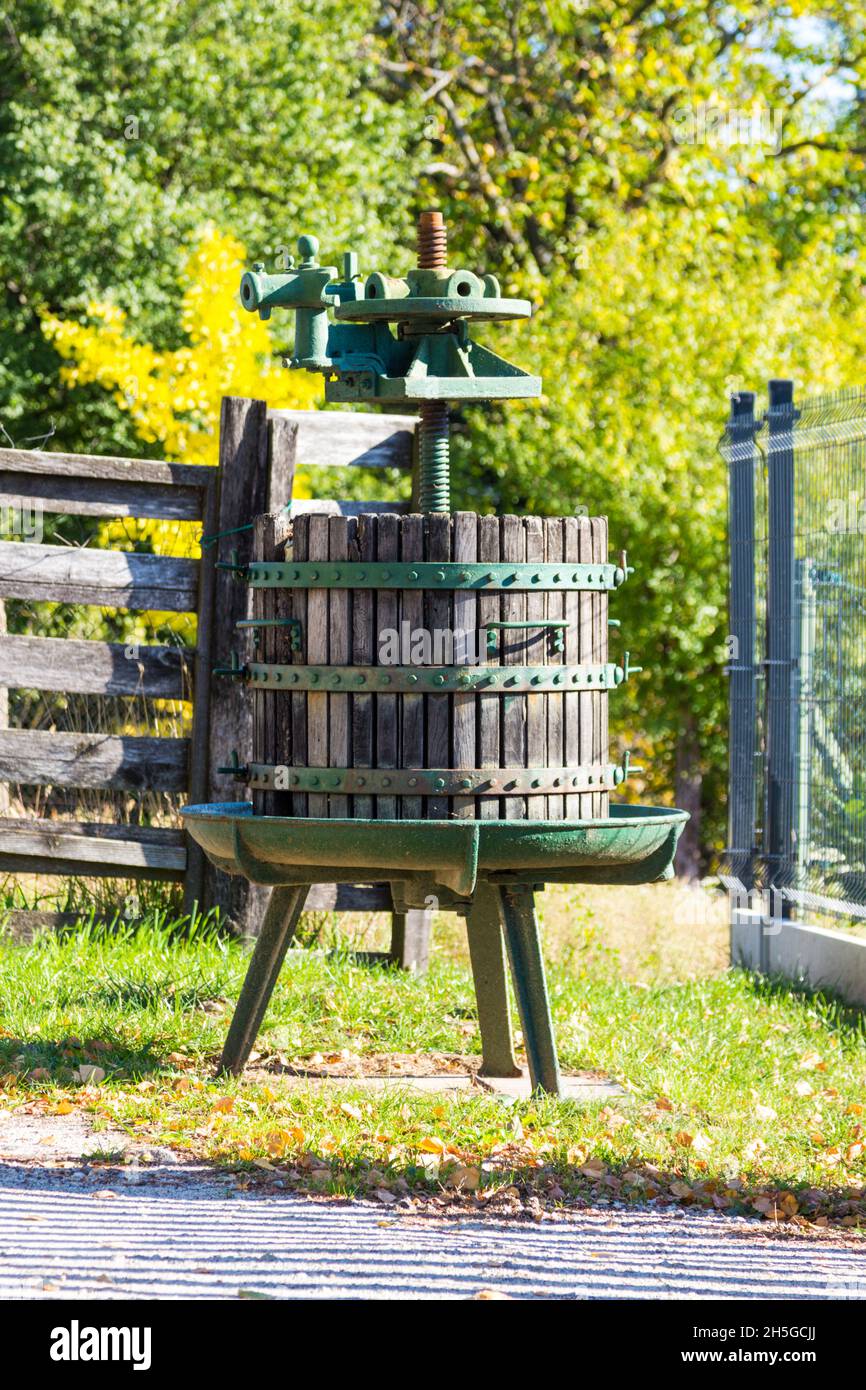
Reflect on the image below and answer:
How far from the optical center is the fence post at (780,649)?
7746mm

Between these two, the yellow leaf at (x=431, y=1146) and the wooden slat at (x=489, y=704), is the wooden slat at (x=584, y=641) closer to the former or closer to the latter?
the wooden slat at (x=489, y=704)

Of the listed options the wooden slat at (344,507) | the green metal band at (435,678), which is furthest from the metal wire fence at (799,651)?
the green metal band at (435,678)

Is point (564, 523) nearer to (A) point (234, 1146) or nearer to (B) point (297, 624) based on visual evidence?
(B) point (297, 624)

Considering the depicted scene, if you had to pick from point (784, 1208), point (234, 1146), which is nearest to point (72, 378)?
point (234, 1146)

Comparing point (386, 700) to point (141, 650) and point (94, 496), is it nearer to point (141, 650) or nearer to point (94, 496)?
point (141, 650)

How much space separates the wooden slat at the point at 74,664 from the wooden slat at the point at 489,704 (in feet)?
8.30

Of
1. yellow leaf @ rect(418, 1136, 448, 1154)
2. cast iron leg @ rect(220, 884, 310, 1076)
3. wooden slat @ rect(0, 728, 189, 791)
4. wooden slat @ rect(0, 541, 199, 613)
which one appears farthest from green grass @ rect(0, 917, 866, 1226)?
wooden slat @ rect(0, 541, 199, 613)

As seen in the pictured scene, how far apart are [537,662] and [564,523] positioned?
418 mm

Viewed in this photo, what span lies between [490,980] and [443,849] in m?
0.89

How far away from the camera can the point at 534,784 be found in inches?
189

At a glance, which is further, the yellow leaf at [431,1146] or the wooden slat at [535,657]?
the wooden slat at [535,657]

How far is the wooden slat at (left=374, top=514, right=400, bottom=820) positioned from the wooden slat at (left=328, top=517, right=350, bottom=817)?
9 cm

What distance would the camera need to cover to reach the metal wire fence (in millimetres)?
7223

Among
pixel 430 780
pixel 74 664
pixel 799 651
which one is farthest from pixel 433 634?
pixel 799 651
